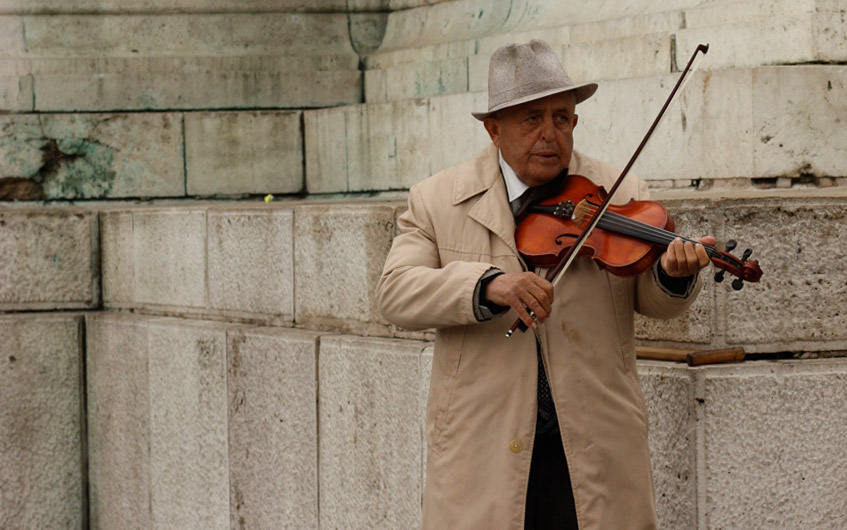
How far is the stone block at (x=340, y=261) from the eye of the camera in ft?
18.2

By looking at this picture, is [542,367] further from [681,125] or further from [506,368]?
[681,125]

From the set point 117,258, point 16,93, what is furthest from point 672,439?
point 16,93

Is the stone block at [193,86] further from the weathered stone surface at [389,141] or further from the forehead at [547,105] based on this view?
the forehead at [547,105]

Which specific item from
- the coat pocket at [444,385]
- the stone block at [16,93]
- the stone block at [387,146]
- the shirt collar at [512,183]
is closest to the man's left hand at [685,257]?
the shirt collar at [512,183]

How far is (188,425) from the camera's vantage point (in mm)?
6691

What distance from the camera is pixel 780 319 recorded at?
14.2ft

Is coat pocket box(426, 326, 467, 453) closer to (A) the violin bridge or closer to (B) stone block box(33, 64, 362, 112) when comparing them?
(A) the violin bridge

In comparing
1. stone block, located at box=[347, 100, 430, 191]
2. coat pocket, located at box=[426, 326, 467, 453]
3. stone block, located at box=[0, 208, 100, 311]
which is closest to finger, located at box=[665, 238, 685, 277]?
coat pocket, located at box=[426, 326, 467, 453]

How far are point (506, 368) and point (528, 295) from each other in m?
0.33

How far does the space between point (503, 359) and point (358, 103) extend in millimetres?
Answer: 4767

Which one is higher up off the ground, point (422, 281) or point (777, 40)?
point (777, 40)

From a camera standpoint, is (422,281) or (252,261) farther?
(252,261)

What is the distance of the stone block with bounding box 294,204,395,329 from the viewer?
554 centimetres

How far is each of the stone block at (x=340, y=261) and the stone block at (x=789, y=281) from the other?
157 centimetres
